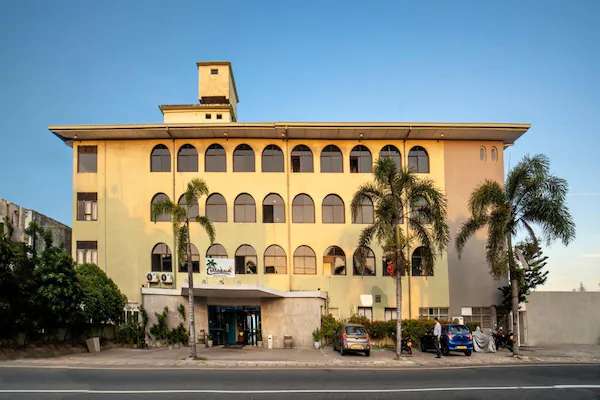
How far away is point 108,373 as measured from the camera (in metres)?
21.0

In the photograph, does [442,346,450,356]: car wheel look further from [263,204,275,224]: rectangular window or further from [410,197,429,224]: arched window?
[263,204,275,224]: rectangular window

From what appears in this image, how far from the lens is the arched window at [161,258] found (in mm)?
37344

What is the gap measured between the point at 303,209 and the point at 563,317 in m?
18.4

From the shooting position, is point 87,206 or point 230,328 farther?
point 87,206

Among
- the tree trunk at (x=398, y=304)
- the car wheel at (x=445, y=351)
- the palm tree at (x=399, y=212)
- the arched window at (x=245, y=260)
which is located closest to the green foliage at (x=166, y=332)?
the arched window at (x=245, y=260)

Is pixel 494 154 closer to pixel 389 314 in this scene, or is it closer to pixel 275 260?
pixel 389 314

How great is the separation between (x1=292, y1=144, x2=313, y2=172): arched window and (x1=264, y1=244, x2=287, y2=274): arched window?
17.9ft

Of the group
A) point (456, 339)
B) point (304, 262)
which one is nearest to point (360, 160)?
point (304, 262)

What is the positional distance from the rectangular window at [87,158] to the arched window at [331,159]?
1521cm

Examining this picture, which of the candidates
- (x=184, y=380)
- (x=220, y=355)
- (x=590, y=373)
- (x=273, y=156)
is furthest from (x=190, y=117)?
(x=590, y=373)

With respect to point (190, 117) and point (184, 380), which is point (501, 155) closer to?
point (190, 117)

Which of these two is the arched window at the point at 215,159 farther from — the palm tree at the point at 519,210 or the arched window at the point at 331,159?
the palm tree at the point at 519,210

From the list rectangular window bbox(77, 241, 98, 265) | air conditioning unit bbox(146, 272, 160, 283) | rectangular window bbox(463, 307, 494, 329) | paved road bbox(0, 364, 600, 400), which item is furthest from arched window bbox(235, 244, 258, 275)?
paved road bbox(0, 364, 600, 400)

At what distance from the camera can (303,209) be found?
38281mm
